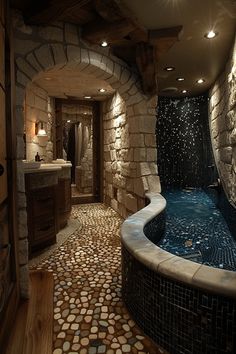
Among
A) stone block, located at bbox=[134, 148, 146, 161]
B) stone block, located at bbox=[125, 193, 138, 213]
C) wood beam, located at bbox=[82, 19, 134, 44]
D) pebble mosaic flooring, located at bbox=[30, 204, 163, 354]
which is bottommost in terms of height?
pebble mosaic flooring, located at bbox=[30, 204, 163, 354]

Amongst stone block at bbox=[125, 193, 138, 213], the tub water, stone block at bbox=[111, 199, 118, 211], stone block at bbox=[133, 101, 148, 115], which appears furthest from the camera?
stone block at bbox=[111, 199, 118, 211]

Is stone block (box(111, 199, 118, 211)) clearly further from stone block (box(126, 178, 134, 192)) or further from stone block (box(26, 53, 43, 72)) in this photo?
stone block (box(26, 53, 43, 72))

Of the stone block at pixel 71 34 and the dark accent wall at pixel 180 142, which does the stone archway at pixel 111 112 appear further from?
the dark accent wall at pixel 180 142

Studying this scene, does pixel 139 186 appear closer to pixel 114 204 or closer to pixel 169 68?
pixel 114 204

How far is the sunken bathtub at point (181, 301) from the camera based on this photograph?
124cm

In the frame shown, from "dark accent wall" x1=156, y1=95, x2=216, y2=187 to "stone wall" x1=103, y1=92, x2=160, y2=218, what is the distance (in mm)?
1724

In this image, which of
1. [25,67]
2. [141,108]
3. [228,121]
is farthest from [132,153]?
[25,67]

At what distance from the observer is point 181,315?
1.37 meters

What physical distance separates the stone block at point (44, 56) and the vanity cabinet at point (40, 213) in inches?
43.4

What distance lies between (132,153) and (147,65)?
1.25 metres

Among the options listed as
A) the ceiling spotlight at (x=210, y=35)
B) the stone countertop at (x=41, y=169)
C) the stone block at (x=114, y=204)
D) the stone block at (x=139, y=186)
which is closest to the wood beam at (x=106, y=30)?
the ceiling spotlight at (x=210, y=35)

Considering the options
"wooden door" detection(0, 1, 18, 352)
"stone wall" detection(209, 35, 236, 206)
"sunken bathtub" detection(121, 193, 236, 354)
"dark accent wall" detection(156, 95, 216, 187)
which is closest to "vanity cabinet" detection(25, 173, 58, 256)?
"wooden door" detection(0, 1, 18, 352)

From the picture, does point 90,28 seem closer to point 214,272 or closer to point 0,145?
point 0,145

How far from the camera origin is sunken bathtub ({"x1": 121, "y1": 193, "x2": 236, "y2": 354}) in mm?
1238
